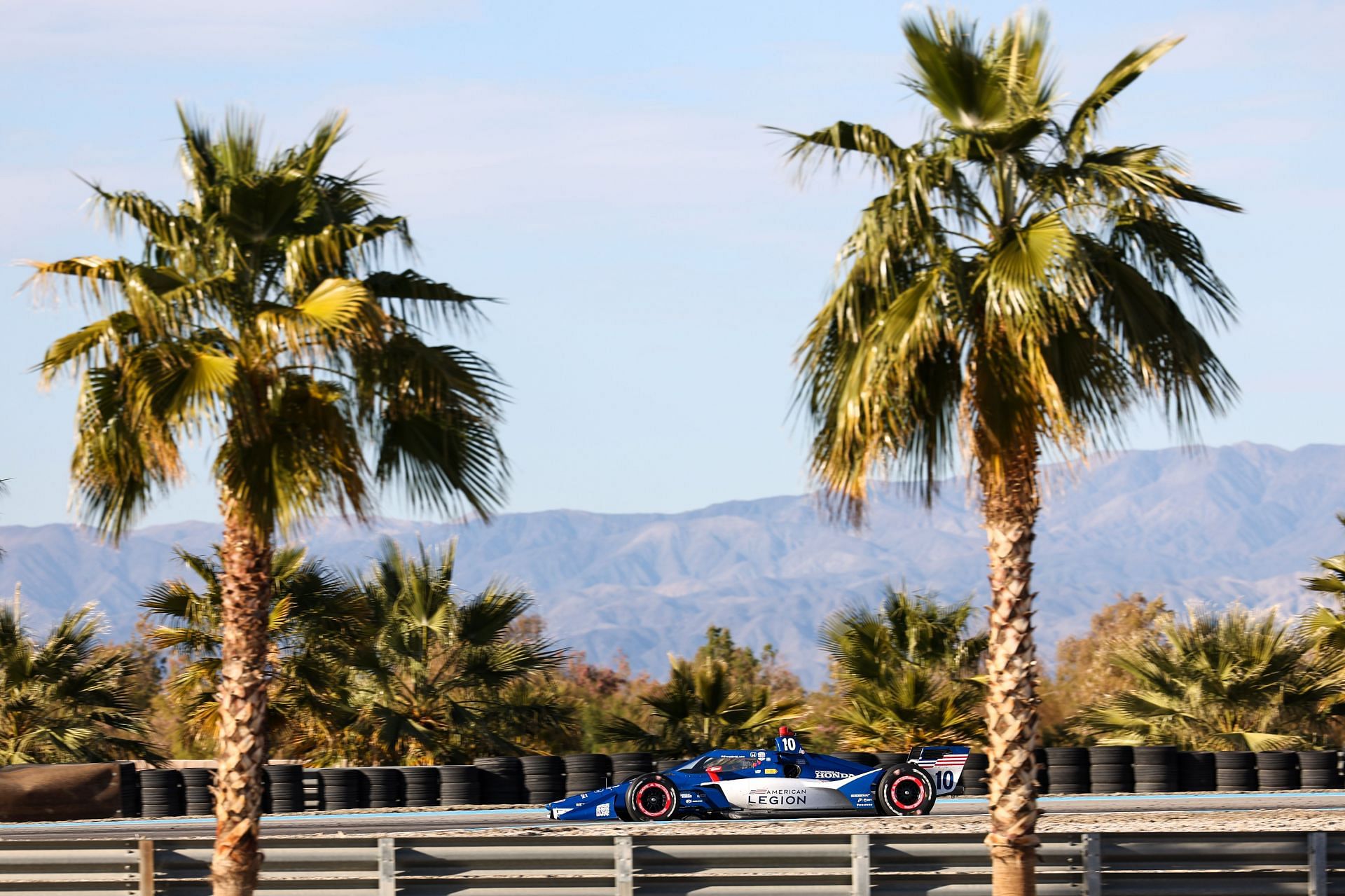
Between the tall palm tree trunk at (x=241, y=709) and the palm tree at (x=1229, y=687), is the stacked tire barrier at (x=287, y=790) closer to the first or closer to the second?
the palm tree at (x=1229, y=687)

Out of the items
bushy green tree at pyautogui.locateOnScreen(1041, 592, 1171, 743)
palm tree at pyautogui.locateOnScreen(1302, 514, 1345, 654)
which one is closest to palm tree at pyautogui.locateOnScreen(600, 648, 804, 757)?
bushy green tree at pyautogui.locateOnScreen(1041, 592, 1171, 743)

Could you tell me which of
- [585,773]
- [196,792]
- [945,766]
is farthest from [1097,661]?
[196,792]

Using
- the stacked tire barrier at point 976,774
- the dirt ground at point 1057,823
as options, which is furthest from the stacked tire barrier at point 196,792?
the stacked tire barrier at point 976,774

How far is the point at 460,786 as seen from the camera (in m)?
25.8

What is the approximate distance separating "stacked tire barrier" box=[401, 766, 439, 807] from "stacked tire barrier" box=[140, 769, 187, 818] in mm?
3753

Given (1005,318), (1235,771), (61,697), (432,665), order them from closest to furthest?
1. (1005,318)
2. (1235,771)
3. (61,697)
4. (432,665)

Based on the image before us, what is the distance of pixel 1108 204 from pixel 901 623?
16601 millimetres

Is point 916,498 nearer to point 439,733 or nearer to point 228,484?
point 228,484

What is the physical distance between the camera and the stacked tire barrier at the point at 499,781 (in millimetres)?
25922

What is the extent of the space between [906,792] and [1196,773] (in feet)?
24.1

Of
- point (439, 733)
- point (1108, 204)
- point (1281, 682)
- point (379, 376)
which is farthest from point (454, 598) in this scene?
point (1108, 204)

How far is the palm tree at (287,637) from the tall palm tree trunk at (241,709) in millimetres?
14773

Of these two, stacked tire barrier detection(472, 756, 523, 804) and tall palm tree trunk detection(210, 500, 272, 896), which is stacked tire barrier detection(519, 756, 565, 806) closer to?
stacked tire barrier detection(472, 756, 523, 804)

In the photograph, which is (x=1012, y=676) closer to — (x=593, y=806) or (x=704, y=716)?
(x=593, y=806)
